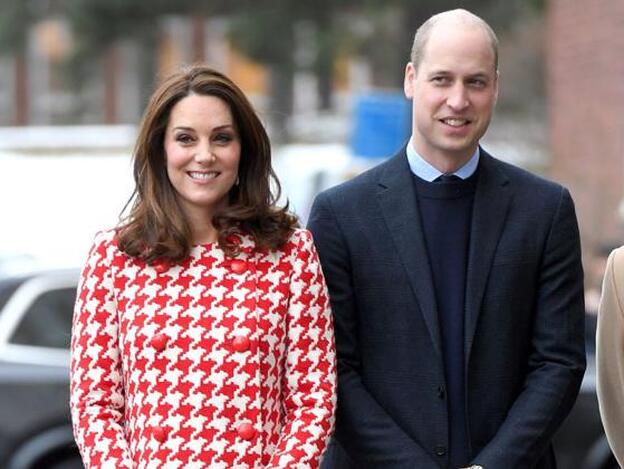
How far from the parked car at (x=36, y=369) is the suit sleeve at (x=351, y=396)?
391cm

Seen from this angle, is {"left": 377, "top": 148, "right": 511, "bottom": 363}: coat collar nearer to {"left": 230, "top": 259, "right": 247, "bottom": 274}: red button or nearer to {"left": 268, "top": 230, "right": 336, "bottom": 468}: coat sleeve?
{"left": 268, "top": 230, "right": 336, "bottom": 468}: coat sleeve

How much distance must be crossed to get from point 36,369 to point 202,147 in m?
4.61

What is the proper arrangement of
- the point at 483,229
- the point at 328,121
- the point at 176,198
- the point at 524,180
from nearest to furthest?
the point at 176,198
the point at 483,229
the point at 524,180
the point at 328,121

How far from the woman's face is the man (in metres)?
0.43

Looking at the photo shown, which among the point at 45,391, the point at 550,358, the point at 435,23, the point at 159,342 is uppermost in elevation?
the point at 435,23

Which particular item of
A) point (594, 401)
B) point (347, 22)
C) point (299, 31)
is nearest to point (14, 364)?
point (594, 401)

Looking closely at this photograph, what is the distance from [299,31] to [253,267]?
746 inches

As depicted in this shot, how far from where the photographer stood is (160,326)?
3.88 metres

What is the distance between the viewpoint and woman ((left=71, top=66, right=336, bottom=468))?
12.6ft

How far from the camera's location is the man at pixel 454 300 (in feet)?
13.6

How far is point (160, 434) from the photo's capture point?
3.83 m

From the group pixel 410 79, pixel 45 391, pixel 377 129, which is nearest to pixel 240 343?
pixel 410 79

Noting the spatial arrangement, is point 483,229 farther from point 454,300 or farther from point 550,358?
point 550,358

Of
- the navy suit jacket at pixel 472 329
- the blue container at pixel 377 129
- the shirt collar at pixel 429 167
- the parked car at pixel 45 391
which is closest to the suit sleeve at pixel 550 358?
the navy suit jacket at pixel 472 329
